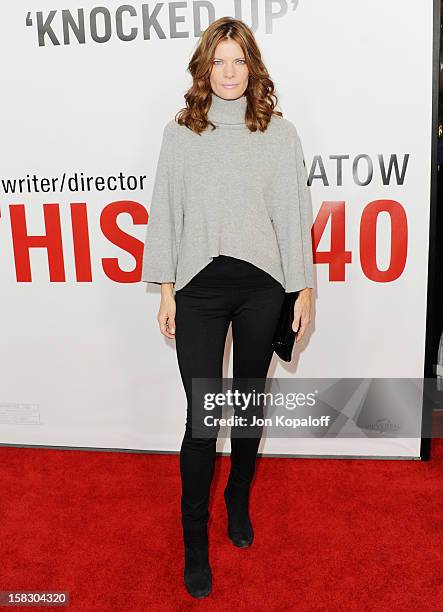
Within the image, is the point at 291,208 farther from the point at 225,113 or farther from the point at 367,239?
the point at 367,239

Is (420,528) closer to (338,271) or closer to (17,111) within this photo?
(338,271)

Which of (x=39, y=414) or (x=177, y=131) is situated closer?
(x=177, y=131)

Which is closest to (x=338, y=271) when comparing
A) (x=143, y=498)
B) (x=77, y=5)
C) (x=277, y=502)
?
(x=277, y=502)

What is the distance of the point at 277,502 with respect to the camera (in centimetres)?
225

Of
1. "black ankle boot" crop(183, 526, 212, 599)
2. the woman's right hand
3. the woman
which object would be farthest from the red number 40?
"black ankle boot" crop(183, 526, 212, 599)

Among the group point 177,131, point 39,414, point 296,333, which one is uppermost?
point 177,131

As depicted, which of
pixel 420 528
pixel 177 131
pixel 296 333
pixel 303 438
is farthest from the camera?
pixel 303 438

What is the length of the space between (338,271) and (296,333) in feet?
1.97

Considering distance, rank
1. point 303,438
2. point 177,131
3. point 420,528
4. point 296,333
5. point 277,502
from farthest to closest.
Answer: point 303,438
point 277,502
point 420,528
point 296,333
point 177,131

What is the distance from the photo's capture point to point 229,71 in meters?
1.63

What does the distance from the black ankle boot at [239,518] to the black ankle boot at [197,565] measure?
191 millimetres

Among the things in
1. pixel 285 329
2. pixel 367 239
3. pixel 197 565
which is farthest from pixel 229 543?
pixel 367 239

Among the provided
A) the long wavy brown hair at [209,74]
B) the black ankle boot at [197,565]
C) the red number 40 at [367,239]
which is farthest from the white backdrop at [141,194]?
the black ankle boot at [197,565]

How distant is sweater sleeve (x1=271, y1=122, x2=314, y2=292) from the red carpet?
0.89 m
